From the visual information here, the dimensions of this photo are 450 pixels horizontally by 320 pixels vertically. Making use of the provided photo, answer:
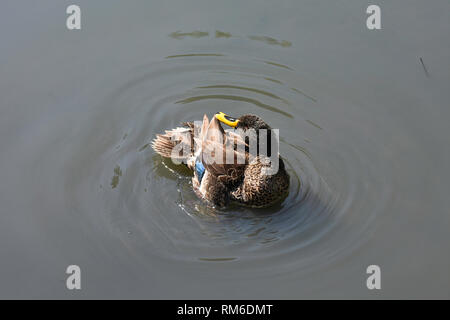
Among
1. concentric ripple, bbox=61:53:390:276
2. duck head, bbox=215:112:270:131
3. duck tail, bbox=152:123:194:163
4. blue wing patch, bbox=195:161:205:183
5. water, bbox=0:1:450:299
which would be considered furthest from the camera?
duck tail, bbox=152:123:194:163

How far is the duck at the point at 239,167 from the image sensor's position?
5801 millimetres

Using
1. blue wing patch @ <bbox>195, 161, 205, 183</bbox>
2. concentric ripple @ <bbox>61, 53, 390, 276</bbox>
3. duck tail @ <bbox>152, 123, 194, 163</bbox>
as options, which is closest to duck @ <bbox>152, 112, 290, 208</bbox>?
blue wing patch @ <bbox>195, 161, 205, 183</bbox>

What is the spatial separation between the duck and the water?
165mm

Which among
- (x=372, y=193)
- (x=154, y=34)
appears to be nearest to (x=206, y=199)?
(x=372, y=193)

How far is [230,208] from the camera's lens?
5.96 metres

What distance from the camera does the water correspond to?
5145mm

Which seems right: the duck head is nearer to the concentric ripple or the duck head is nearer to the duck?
the duck

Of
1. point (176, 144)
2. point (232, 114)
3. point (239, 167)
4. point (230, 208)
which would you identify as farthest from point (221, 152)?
point (232, 114)

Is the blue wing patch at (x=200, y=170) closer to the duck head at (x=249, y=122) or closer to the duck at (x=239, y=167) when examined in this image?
the duck at (x=239, y=167)

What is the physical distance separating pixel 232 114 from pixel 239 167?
131cm

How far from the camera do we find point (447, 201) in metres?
5.64

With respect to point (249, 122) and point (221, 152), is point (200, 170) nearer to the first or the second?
point (221, 152)

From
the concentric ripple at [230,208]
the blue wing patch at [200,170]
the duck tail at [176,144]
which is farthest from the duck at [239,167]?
the duck tail at [176,144]
